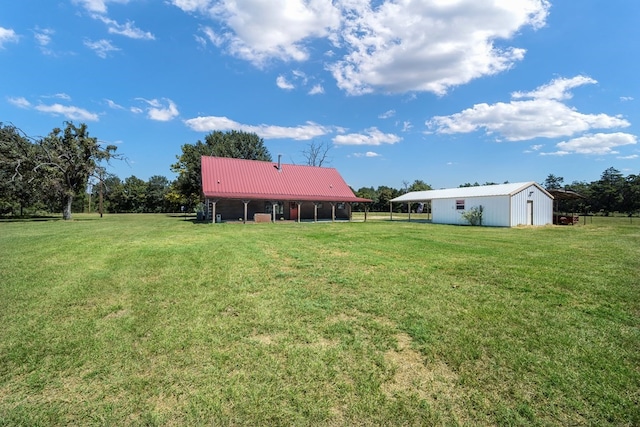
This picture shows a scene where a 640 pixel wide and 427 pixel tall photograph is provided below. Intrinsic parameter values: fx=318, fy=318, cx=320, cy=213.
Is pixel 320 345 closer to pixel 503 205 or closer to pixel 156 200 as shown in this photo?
pixel 503 205

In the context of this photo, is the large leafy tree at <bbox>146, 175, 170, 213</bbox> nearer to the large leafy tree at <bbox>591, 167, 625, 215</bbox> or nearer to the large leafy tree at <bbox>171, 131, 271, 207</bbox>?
the large leafy tree at <bbox>171, 131, 271, 207</bbox>

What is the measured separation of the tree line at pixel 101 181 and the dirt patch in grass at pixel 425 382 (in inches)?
1109

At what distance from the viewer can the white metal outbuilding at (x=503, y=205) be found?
72.8 ft

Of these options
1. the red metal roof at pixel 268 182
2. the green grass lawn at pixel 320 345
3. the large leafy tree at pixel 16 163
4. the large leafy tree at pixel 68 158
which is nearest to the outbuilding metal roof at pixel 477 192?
the red metal roof at pixel 268 182

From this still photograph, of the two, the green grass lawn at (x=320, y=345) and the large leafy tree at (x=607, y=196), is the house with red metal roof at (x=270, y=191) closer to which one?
the green grass lawn at (x=320, y=345)

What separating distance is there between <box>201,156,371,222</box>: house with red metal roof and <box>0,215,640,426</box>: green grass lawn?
17.0 metres

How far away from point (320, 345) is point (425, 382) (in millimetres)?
1222

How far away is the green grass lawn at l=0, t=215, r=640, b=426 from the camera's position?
2.77m

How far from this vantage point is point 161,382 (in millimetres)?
3152

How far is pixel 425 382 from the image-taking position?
310cm

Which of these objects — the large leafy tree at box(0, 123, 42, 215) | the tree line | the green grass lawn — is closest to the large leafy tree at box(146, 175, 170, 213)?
the tree line

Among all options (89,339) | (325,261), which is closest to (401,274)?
(325,261)

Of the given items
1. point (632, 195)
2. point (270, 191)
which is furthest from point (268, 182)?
point (632, 195)

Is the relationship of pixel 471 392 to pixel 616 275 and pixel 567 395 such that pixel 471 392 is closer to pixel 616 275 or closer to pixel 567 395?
pixel 567 395
